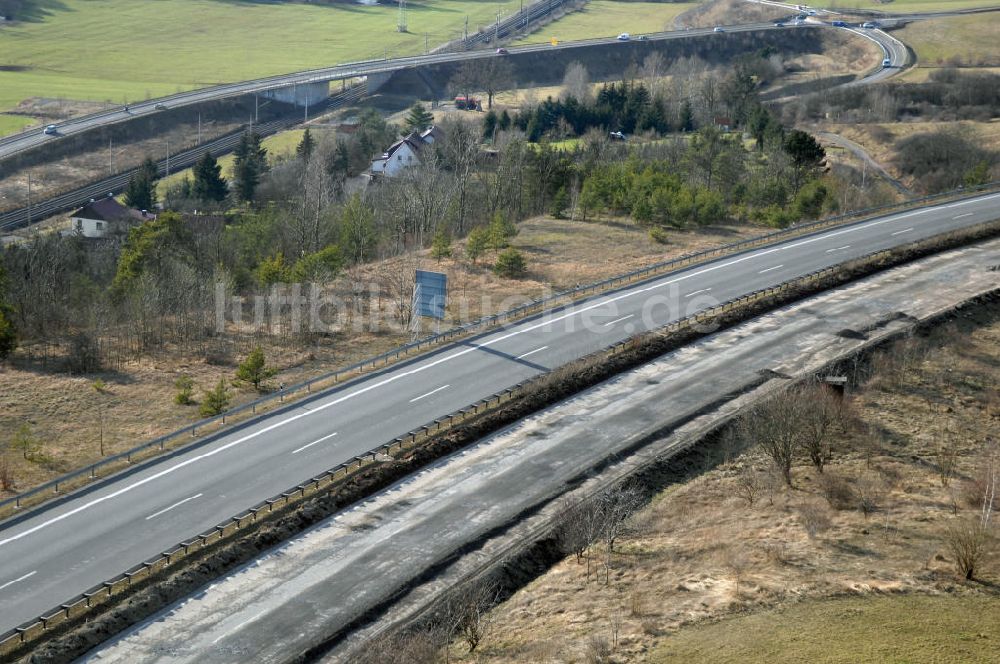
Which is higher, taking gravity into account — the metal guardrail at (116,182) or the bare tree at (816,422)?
the bare tree at (816,422)

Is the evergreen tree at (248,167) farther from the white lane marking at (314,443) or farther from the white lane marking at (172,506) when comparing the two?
the white lane marking at (172,506)

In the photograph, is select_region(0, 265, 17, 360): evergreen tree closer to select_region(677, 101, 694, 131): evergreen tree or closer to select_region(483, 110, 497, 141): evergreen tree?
select_region(483, 110, 497, 141): evergreen tree

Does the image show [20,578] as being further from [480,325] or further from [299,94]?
[299,94]

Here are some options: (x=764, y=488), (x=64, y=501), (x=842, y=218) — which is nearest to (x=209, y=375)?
(x=64, y=501)

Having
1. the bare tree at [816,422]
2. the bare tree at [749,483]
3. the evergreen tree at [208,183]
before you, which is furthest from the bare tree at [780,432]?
the evergreen tree at [208,183]

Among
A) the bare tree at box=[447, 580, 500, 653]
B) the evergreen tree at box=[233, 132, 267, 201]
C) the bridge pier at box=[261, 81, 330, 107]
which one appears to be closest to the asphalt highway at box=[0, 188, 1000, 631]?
the bare tree at box=[447, 580, 500, 653]
